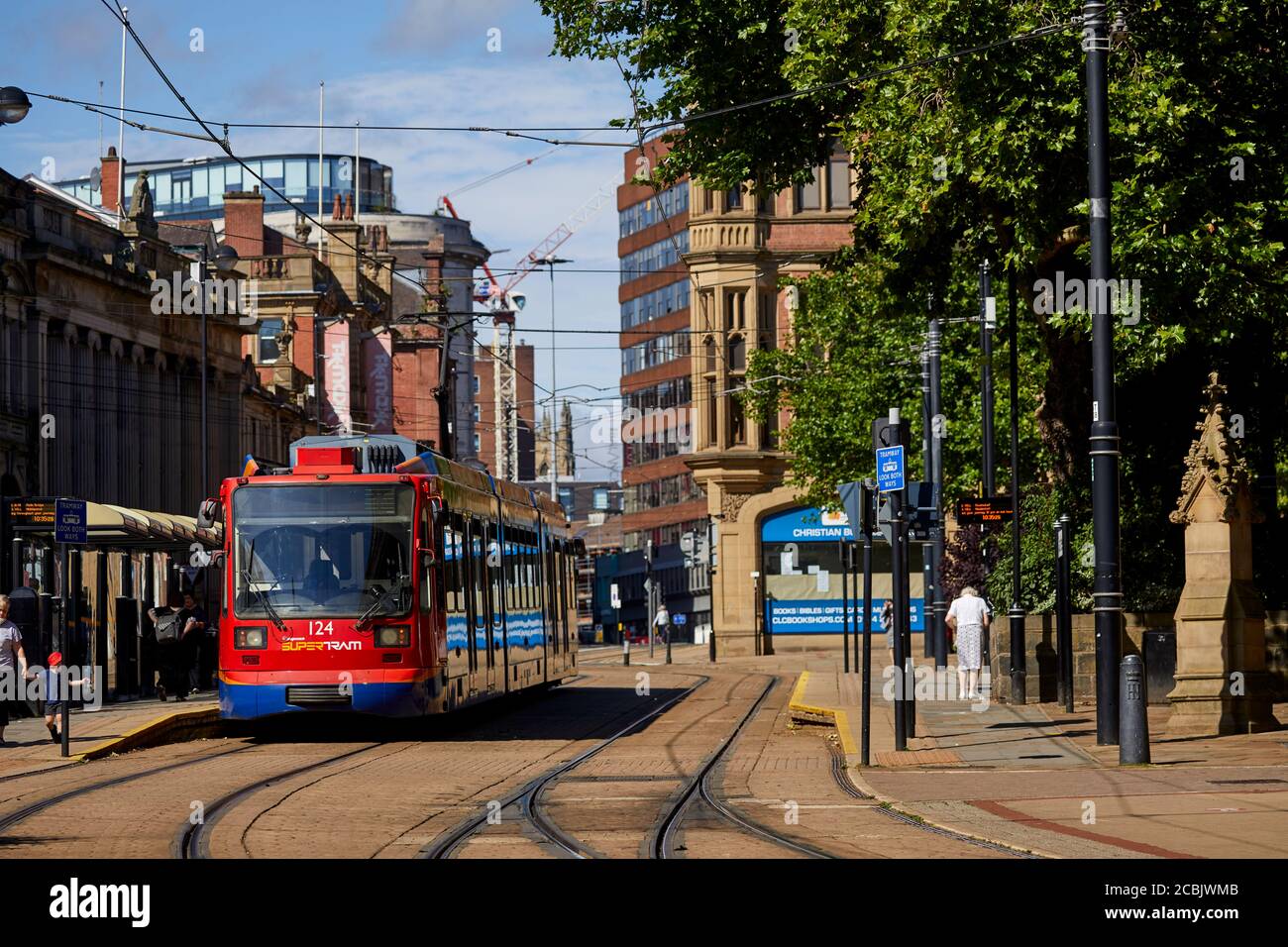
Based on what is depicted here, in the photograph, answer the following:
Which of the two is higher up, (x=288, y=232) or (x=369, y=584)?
(x=288, y=232)

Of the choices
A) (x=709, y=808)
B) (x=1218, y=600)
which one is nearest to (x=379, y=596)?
(x=709, y=808)

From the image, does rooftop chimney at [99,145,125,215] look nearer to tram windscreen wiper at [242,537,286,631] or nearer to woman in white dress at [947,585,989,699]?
woman in white dress at [947,585,989,699]

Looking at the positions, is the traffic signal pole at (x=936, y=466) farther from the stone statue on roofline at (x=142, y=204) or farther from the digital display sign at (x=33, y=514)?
the stone statue on roofline at (x=142, y=204)

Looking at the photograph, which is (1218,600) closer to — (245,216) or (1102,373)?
(1102,373)

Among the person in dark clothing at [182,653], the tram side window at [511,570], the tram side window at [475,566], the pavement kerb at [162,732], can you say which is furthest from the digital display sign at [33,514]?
the tram side window at [511,570]

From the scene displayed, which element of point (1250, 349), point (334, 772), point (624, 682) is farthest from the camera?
point (624, 682)

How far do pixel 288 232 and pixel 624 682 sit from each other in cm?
7114

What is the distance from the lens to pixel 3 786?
18.2 meters

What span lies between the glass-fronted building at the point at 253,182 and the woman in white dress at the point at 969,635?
93.4 metres

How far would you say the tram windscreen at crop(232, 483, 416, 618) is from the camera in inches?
915
